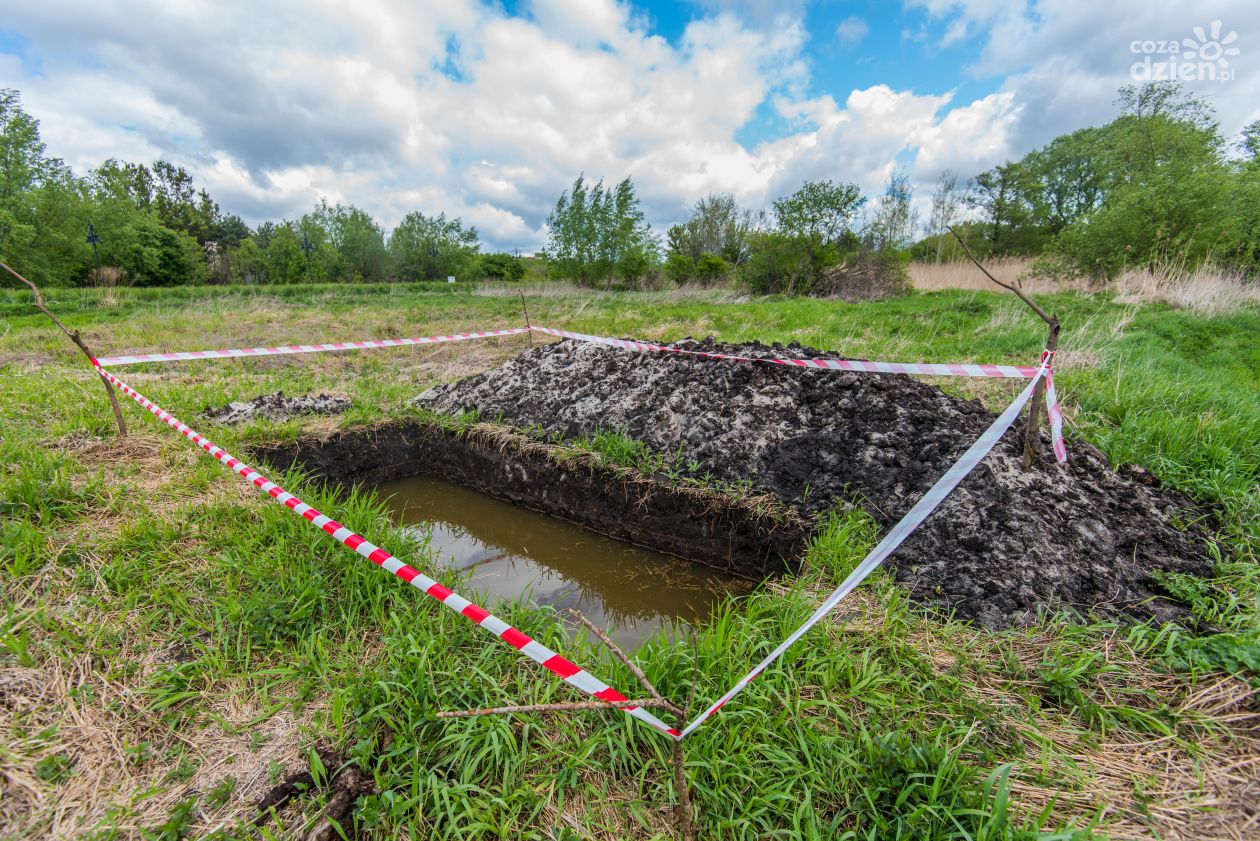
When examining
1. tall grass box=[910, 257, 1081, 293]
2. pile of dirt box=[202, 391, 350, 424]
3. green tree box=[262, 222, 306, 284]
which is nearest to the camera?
pile of dirt box=[202, 391, 350, 424]

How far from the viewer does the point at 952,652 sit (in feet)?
7.04

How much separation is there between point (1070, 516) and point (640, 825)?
285 cm

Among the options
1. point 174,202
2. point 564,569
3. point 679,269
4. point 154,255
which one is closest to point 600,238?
point 679,269

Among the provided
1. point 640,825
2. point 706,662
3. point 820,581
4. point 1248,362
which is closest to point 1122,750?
point 820,581

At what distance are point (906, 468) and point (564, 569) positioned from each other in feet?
8.43

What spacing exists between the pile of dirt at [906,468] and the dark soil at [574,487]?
0.28m

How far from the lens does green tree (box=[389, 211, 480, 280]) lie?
131 ft

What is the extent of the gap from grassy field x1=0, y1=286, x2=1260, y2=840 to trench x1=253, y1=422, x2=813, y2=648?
639mm

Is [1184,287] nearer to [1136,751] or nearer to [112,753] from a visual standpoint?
[1136,751]

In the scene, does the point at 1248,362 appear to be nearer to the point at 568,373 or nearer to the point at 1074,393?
the point at 1074,393

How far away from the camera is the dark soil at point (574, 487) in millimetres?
3432

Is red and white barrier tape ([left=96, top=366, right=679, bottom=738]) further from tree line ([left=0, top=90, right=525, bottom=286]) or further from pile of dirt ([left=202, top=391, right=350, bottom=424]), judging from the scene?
tree line ([left=0, top=90, right=525, bottom=286])

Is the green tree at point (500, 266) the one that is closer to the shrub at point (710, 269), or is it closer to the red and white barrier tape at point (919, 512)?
the shrub at point (710, 269)

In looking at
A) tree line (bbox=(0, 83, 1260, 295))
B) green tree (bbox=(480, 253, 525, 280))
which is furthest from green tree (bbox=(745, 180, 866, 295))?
green tree (bbox=(480, 253, 525, 280))
